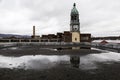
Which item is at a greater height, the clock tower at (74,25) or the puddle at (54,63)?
the clock tower at (74,25)

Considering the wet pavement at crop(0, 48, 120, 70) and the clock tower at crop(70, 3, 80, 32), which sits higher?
the clock tower at crop(70, 3, 80, 32)

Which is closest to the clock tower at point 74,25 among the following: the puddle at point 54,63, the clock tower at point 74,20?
the clock tower at point 74,20

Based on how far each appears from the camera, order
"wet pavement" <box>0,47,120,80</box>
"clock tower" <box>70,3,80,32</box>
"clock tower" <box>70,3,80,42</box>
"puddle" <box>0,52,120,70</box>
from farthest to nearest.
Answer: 1. "clock tower" <box>70,3,80,42</box>
2. "clock tower" <box>70,3,80,32</box>
3. "puddle" <box>0,52,120,70</box>
4. "wet pavement" <box>0,47,120,80</box>

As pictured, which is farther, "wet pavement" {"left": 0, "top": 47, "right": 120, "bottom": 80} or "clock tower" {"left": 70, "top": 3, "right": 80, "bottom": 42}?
"clock tower" {"left": 70, "top": 3, "right": 80, "bottom": 42}

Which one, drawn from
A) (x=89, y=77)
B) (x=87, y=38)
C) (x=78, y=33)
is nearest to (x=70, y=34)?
(x=78, y=33)

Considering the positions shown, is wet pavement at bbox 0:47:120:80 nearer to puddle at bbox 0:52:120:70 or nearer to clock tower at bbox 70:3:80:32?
puddle at bbox 0:52:120:70

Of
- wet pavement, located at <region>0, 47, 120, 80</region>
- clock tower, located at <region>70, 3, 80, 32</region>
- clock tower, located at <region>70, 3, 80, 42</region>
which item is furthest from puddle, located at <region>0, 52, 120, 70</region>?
clock tower, located at <region>70, 3, 80, 42</region>

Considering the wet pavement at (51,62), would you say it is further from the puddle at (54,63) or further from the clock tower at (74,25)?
the clock tower at (74,25)

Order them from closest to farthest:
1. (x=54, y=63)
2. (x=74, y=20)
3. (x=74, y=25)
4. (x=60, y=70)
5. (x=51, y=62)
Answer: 1. (x=60, y=70)
2. (x=54, y=63)
3. (x=51, y=62)
4. (x=74, y=20)
5. (x=74, y=25)

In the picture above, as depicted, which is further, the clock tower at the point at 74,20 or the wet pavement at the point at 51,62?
the clock tower at the point at 74,20

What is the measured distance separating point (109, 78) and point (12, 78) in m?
5.77

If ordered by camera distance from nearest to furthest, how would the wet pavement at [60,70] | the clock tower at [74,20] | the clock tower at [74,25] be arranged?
the wet pavement at [60,70], the clock tower at [74,20], the clock tower at [74,25]

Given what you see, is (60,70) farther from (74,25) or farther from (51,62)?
(74,25)

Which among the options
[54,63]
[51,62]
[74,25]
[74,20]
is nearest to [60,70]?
[54,63]
